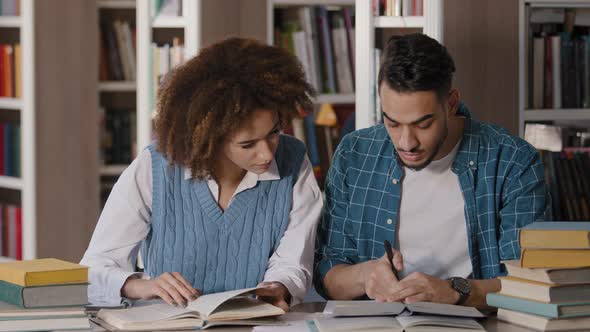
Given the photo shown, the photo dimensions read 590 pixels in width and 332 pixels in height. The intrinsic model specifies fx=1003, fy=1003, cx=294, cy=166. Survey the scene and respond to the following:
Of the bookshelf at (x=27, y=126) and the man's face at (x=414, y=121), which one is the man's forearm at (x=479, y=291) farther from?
the bookshelf at (x=27, y=126)

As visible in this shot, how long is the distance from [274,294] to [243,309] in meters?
0.16

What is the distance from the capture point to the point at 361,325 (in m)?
1.95

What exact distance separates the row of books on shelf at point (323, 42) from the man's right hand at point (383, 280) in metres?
2.04

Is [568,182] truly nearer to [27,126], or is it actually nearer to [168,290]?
[168,290]

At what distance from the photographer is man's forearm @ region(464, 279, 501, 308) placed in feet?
7.38

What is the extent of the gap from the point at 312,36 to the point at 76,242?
4.79ft

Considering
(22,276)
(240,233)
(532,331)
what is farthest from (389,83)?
(22,276)

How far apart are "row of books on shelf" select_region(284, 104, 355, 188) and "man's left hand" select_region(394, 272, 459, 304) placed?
202 cm

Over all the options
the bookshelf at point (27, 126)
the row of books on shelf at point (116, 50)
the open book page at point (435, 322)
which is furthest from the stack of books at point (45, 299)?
the row of books on shelf at point (116, 50)

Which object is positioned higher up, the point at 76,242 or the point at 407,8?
the point at 407,8

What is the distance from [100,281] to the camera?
230 centimetres

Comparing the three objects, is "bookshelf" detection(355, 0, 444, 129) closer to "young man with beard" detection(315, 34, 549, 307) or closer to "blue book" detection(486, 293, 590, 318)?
"young man with beard" detection(315, 34, 549, 307)

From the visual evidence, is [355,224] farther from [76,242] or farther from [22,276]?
[76,242]

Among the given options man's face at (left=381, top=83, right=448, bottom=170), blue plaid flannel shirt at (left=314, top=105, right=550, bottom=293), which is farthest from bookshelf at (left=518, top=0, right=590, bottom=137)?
man's face at (left=381, top=83, right=448, bottom=170)
